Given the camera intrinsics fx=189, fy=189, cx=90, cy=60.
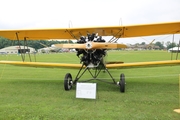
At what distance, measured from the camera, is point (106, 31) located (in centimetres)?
722

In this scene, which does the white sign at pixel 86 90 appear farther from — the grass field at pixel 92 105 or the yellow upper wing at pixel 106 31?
the yellow upper wing at pixel 106 31

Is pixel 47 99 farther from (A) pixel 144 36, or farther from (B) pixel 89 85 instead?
(A) pixel 144 36

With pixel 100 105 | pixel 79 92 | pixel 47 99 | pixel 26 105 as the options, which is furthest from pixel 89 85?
pixel 26 105

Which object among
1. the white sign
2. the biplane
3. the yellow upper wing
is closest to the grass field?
the white sign

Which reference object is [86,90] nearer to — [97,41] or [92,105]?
[92,105]

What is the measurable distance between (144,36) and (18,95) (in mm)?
5695

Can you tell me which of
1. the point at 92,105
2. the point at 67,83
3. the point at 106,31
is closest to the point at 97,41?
the point at 106,31

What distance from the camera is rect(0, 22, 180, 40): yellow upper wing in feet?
21.9

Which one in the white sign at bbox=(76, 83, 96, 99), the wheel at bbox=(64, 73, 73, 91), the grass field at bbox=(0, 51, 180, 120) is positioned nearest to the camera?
the grass field at bbox=(0, 51, 180, 120)

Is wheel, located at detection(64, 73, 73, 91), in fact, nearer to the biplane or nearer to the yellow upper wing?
the biplane

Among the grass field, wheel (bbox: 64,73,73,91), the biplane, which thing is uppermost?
the biplane

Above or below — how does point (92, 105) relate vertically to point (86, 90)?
below

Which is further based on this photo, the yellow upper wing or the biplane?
the yellow upper wing

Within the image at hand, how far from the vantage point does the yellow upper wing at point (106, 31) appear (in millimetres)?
6662
